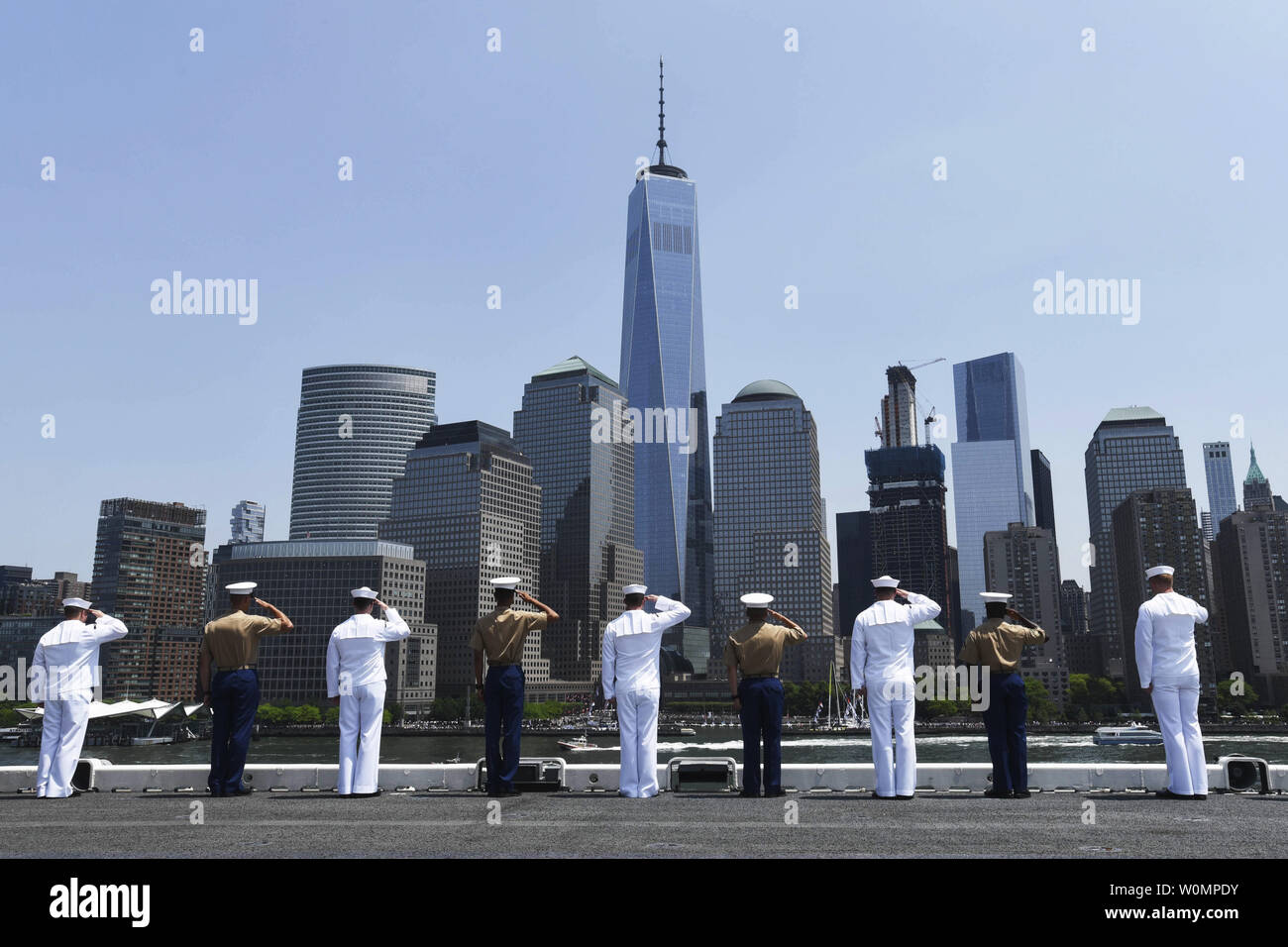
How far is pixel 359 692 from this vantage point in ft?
41.9

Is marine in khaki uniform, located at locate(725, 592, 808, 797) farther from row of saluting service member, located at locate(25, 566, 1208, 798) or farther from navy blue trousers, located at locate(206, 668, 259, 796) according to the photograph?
navy blue trousers, located at locate(206, 668, 259, 796)

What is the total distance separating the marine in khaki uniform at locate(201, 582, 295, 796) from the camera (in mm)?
12625

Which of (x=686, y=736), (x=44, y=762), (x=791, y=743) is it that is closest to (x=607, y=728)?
(x=686, y=736)

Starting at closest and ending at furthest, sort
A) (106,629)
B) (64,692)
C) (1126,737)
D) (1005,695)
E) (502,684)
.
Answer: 1. (1005,695)
2. (502,684)
3. (64,692)
4. (106,629)
5. (1126,737)

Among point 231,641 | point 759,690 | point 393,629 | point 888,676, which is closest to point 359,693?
point 393,629

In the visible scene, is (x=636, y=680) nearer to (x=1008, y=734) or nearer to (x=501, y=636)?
(x=501, y=636)

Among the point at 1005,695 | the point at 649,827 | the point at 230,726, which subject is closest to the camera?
the point at 649,827

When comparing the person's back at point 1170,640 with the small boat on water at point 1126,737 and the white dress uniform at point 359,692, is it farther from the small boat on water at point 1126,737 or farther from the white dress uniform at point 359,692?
the small boat on water at point 1126,737

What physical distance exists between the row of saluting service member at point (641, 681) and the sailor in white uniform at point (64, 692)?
0.06 feet

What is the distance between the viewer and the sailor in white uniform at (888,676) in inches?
472

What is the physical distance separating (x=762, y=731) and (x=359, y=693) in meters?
5.18

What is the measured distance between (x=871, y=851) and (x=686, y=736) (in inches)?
6771
